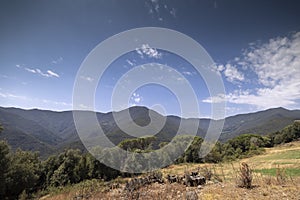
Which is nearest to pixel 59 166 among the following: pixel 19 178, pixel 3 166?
pixel 19 178

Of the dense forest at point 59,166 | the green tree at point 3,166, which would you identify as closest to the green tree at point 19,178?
the dense forest at point 59,166

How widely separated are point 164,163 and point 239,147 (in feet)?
65.4

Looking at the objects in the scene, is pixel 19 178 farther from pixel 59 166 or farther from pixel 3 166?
pixel 59 166

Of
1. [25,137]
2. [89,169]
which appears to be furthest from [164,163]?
[25,137]

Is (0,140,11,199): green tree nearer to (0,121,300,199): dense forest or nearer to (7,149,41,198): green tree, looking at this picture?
(0,121,300,199): dense forest

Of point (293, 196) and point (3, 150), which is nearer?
point (293, 196)

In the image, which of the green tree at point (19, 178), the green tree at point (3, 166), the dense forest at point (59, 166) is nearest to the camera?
the green tree at point (3, 166)

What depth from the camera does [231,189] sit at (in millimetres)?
9430

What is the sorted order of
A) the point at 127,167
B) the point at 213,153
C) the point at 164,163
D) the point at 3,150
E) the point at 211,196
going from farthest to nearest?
1. the point at 213,153
2. the point at 164,163
3. the point at 127,167
4. the point at 3,150
5. the point at 211,196

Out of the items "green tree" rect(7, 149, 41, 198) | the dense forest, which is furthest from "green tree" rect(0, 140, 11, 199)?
"green tree" rect(7, 149, 41, 198)

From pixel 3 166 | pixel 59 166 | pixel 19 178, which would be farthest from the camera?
pixel 59 166

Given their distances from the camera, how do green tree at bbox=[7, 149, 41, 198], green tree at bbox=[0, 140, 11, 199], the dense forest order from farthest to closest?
green tree at bbox=[7, 149, 41, 198] → the dense forest → green tree at bbox=[0, 140, 11, 199]

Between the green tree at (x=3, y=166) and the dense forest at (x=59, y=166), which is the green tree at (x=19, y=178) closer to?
the dense forest at (x=59, y=166)

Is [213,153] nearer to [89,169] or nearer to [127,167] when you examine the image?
[127,167]
